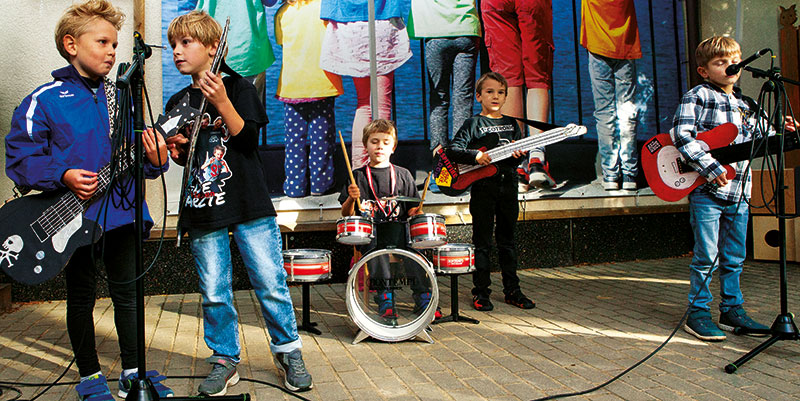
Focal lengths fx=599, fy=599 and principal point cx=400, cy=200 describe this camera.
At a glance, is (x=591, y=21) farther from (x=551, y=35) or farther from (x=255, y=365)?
(x=255, y=365)

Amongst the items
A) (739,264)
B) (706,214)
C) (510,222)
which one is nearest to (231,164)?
(510,222)

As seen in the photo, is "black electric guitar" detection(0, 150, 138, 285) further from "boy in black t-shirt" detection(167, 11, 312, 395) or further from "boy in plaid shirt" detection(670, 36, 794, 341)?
"boy in plaid shirt" detection(670, 36, 794, 341)

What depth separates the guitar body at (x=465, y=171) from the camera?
4.80 metres

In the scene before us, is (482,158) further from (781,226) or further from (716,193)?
(781,226)

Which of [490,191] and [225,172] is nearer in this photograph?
[225,172]

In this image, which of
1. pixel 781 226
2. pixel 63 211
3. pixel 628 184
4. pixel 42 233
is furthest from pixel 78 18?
pixel 628 184

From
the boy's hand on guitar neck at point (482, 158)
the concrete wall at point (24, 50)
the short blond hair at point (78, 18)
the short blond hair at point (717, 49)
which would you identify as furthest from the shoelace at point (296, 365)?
the concrete wall at point (24, 50)

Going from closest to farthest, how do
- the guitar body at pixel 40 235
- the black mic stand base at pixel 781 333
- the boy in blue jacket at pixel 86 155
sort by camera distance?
the guitar body at pixel 40 235 < the boy in blue jacket at pixel 86 155 < the black mic stand base at pixel 781 333

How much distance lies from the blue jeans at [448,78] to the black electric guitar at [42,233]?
14.0 ft

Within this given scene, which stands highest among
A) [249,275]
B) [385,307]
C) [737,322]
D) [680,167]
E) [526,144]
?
[526,144]

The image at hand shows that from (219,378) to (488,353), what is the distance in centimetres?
158

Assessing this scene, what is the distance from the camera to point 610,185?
23.1ft

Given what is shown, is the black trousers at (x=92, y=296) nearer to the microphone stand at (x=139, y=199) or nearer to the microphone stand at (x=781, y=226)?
the microphone stand at (x=139, y=199)

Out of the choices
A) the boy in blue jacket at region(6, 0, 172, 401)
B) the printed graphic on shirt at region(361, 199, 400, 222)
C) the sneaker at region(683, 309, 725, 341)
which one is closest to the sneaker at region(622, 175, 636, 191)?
the sneaker at region(683, 309, 725, 341)
